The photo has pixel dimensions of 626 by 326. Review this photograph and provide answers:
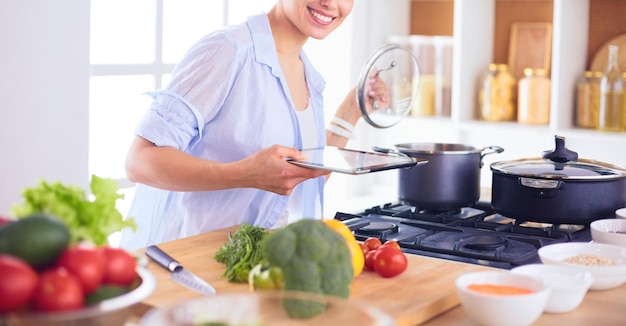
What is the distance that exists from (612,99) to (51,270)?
8.91 ft

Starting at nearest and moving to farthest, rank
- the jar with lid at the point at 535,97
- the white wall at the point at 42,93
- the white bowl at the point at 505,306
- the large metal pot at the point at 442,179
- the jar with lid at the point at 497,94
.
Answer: the white bowl at the point at 505,306 < the large metal pot at the point at 442,179 < the white wall at the point at 42,93 < the jar with lid at the point at 535,97 < the jar with lid at the point at 497,94

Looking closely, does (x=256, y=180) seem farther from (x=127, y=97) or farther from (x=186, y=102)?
(x=127, y=97)

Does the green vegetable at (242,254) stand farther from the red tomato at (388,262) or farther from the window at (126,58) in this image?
the window at (126,58)

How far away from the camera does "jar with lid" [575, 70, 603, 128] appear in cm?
338

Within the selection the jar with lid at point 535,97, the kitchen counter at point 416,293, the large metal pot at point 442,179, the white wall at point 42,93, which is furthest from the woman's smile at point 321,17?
the jar with lid at point 535,97

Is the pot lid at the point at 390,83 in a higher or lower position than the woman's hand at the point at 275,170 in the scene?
higher

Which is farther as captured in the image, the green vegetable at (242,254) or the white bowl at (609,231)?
the white bowl at (609,231)

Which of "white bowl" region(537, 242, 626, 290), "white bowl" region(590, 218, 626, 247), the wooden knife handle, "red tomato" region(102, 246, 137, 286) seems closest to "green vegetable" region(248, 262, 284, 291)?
the wooden knife handle

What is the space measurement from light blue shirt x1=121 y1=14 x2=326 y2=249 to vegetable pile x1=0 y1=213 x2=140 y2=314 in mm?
927

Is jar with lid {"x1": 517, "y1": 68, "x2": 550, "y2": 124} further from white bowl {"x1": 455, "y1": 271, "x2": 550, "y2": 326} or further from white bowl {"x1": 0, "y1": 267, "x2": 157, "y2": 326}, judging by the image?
white bowl {"x1": 0, "y1": 267, "x2": 157, "y2": 326}

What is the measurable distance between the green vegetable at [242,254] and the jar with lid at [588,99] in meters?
2.06

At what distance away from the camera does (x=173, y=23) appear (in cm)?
327

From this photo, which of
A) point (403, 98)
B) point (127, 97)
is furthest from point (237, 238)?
point (127, 97)

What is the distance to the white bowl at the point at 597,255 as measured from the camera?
1.56 metres
